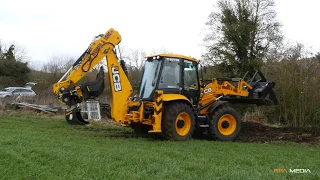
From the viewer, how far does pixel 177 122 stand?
1082 cm

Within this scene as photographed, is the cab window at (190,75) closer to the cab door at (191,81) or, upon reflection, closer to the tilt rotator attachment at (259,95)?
the cab door at (191,81)

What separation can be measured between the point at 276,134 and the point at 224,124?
6.39 feet

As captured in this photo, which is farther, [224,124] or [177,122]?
[224,124]

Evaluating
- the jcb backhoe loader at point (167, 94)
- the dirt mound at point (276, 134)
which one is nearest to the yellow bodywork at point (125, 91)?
the jcb backhoe loader at point (167, 94)

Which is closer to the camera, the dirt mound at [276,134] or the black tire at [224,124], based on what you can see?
the dirt mound at [276,134]

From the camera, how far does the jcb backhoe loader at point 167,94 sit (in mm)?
10641

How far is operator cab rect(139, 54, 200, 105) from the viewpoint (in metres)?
10.8

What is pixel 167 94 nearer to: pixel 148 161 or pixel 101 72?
pixel 101 72

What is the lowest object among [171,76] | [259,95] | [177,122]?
[177,122]

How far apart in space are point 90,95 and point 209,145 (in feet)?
14.7

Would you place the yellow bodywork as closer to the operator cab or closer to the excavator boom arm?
the excavator boom arm

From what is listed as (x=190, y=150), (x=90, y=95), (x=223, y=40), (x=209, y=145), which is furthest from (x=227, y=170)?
(x=223, y=40)

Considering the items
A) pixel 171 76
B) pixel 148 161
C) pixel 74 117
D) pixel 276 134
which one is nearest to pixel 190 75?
pixel 171 76

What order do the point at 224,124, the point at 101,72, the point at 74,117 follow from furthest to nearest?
the point at 74,117
the point at 101,72
the point at 224,124
